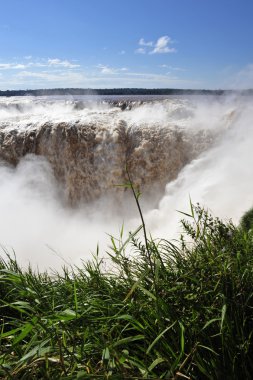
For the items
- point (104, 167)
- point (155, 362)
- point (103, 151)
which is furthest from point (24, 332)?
point (103, 151)

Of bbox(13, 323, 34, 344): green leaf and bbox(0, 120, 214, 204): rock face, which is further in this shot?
bbox(0, 120, 214, 204): rock face

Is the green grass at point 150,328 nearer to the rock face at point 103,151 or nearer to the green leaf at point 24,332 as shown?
the green leaf at point 24,332

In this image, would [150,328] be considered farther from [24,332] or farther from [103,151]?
[103,151]

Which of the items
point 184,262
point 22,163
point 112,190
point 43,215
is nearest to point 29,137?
point 22,163

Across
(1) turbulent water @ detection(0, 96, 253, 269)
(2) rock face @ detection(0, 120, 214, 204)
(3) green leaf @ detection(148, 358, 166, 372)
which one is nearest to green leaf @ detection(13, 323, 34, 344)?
(3) green leaf @ detection(148, 358, 166, 372)

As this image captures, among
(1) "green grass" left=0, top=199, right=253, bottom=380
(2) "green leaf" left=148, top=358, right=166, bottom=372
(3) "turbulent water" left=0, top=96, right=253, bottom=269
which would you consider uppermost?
(3) "turbulent water" left=0, top=96, right=253, bottom=269

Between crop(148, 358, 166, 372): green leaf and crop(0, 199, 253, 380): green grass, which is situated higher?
crop(0, 199, 253, 380): green grass

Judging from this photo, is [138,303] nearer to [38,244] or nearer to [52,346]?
[52,346]

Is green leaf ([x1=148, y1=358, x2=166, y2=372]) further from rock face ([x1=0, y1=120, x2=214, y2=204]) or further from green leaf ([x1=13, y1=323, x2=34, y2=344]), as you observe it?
rock face ([x1=0, y1=120, x2=214, y2=204])

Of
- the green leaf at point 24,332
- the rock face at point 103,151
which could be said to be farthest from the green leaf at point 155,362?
the rock face at point 103,151
